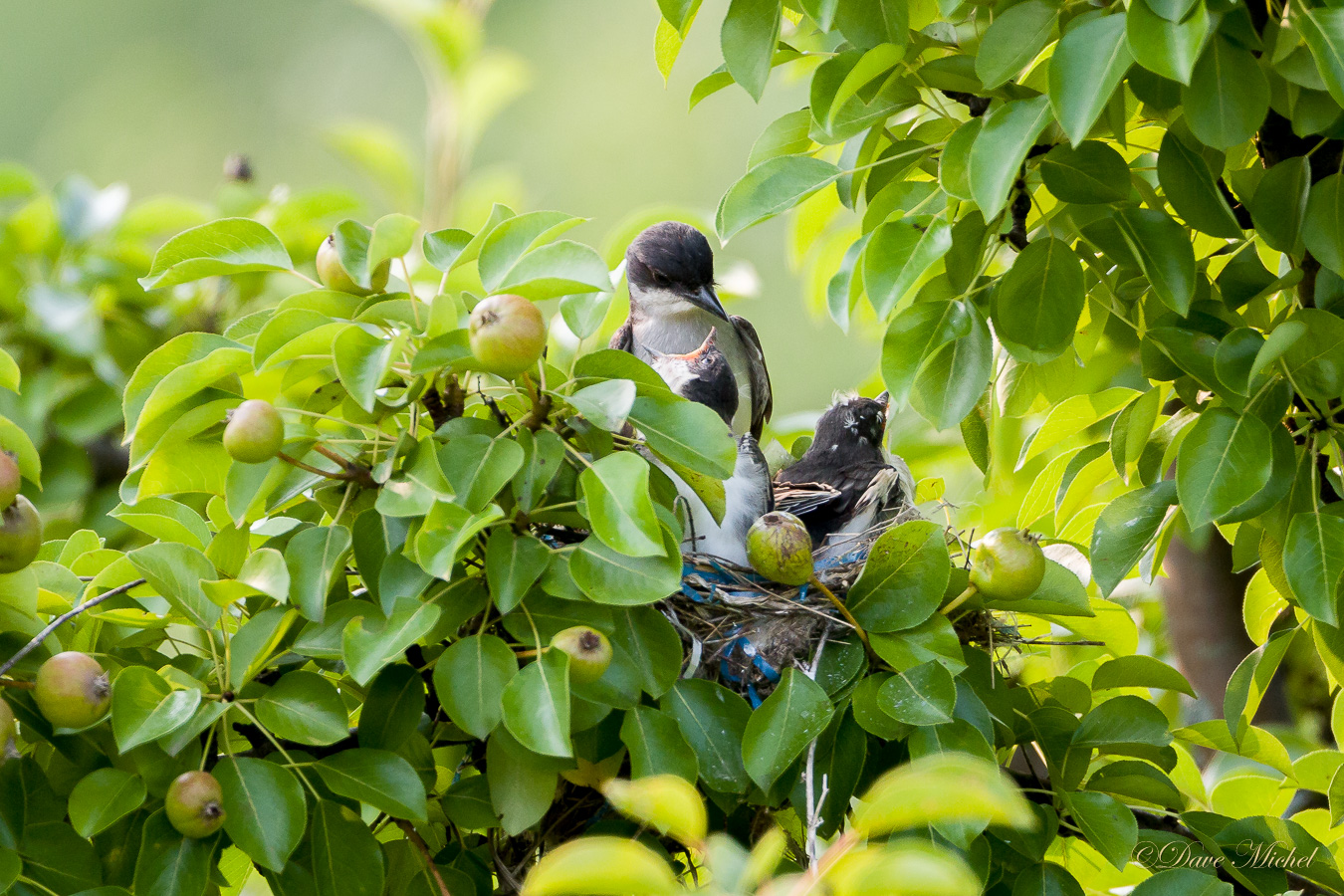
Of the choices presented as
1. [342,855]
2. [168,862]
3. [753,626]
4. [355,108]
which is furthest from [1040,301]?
[355,108]

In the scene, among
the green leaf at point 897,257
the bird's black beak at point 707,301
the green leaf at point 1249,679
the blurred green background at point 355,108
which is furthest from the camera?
the blurred green background at point 355,108

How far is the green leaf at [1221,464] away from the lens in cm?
121

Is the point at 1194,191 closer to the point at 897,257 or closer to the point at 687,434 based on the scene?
the point at 897,257

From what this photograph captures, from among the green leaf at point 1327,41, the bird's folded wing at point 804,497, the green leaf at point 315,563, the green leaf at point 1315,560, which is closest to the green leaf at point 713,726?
the green leaf at point 315,563

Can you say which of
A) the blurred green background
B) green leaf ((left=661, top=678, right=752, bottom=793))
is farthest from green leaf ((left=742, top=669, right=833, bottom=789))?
the blurred green background

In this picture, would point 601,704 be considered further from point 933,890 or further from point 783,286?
point 783,286

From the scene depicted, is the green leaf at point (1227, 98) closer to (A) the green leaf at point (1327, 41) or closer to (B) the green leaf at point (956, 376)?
(A) the green leaf at point (1327, 41)

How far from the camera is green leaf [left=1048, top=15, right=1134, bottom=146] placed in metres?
1.11

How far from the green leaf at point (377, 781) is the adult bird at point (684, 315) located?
1349mm

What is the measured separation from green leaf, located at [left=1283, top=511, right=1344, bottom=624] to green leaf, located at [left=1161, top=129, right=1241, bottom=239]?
0.31 metres

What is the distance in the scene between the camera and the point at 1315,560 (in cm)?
126

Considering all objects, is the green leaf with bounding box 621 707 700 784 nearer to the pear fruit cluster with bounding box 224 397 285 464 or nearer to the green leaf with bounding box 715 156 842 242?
the pear fruit cluster with bounding box 224 397 285 464

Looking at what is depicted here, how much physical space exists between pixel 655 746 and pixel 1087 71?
28.8 inches

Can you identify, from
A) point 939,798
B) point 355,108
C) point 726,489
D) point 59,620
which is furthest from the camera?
point 355,108
